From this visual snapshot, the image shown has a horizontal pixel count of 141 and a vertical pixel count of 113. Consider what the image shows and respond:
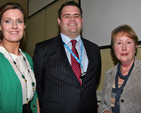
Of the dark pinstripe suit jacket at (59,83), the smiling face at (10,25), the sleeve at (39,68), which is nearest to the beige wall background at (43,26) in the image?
the dark pinstripe suit jacket at (59,83)

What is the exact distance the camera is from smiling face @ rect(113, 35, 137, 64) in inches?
66.8

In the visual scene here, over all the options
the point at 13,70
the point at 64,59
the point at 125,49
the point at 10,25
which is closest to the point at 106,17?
the point at 125,49

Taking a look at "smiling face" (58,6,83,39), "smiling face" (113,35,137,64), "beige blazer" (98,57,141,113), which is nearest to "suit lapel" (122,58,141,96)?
"beige blazer" (98,57,141,113)

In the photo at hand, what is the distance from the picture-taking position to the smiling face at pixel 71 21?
201 centimetres

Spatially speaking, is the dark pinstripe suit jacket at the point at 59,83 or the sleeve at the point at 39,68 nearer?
the dark pinstripe suit jacket at the point at 59,83

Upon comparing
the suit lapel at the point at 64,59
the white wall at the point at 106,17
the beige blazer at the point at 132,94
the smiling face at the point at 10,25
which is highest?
the white wall at the point at 106,17

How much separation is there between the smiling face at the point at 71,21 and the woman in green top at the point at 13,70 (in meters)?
0.60

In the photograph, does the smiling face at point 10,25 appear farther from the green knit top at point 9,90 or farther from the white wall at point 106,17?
the white wall at point 106,17

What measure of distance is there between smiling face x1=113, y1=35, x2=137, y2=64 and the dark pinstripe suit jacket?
16.8 inches

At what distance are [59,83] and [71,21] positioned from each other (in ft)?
2.91

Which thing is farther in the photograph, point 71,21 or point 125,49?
point 71,21

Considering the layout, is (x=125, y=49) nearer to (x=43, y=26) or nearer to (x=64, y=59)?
(x=64, y=59)

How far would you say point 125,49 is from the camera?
5.55 ft

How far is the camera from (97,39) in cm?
280
